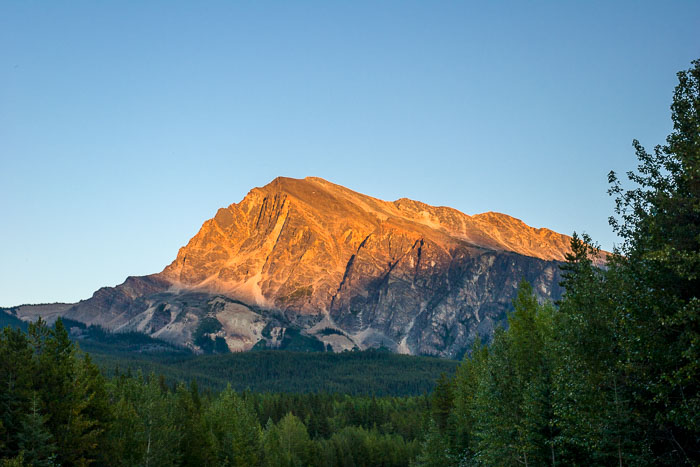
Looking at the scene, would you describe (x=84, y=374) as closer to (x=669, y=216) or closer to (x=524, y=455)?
(x=524, y=455)

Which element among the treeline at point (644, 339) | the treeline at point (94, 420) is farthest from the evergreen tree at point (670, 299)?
the treeline at point (94, 420)

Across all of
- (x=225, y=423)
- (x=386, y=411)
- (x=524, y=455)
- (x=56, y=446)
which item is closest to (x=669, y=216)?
(x=524, y=455)

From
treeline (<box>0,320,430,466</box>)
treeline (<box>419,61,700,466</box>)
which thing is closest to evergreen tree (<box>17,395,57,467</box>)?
treeline (<box>0,320,430,466</box>)

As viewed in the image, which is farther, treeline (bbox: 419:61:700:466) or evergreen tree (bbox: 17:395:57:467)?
evergreen tree (bbox: 17:395:57:467)

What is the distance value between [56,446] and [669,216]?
138 ft

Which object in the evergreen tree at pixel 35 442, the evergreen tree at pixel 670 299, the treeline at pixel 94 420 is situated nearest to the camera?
the evergreen tree at pixel 670 299

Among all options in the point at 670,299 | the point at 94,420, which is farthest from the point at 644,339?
the point at 94,420

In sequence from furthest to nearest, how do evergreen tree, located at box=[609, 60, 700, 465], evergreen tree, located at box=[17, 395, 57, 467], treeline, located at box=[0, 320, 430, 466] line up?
1. treeline, located at box=[0, 320, 430, 466]
2. evergreen tree, located at box=[17, 395, 57, 467]
3. evergreen tree, located at box=[609, 60, 700, 465]

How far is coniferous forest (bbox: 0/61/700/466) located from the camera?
91.4ft

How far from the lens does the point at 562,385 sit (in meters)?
35.7

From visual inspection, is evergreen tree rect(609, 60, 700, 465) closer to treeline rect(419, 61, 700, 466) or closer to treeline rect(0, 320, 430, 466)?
treeline rect(419, 61, 700, 466)

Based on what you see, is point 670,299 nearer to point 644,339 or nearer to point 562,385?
point 644,339

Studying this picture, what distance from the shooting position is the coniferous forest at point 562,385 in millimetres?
27859

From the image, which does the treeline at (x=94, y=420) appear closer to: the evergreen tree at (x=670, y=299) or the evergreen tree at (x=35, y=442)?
the evergreen tree at (x=35, y=442)
